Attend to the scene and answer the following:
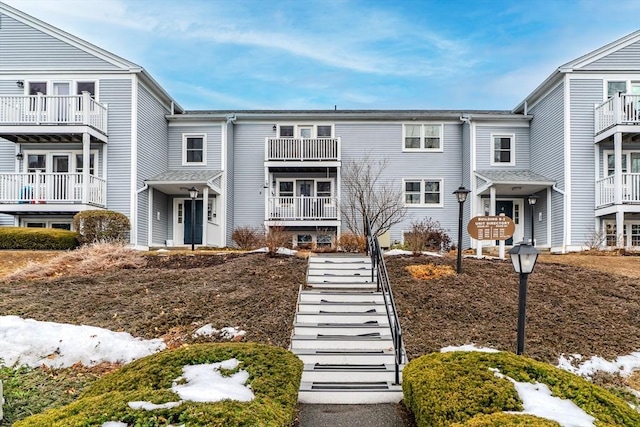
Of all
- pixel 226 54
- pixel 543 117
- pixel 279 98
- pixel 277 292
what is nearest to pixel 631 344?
pixel 277 292

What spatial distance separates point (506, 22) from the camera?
1700cm

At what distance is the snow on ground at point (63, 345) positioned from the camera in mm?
6273

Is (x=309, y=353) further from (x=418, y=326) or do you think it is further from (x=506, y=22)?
(x=506, y=22)

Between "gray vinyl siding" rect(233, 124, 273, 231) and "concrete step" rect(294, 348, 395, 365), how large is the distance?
1537cm

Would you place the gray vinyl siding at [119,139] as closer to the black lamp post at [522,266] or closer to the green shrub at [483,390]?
the black lamp post at [522,266]

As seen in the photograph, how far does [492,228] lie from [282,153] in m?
11.5

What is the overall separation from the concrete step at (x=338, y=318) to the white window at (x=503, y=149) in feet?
50.9

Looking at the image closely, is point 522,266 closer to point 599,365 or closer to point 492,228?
point 599,365

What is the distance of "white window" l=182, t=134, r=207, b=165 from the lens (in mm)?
21672

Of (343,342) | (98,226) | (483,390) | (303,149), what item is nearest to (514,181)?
(303,149)

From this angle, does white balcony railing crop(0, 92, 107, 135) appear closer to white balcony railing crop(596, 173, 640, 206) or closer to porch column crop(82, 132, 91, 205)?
porch column crop(82, 132, 91, 205)

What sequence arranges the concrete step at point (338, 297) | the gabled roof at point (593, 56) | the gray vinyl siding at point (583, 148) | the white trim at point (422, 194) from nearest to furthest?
the concrete step at point (338, 297) → the gabled roof at point (593, 56) → the gray vinyl siding at point (583, 148) → the white trim at point (422, 194)

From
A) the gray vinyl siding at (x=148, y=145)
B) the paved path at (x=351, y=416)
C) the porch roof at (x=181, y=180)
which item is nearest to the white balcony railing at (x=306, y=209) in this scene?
the porch roof at (x=181, y=180)

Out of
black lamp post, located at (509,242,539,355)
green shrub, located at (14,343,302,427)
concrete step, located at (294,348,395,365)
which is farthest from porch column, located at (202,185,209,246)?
black lamp post, located at (509,242,539,355)
